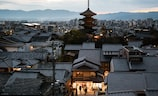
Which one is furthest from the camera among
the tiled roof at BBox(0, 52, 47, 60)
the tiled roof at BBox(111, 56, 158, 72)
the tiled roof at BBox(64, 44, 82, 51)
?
the tiled roof at BBox(64, 44, 82, 51)

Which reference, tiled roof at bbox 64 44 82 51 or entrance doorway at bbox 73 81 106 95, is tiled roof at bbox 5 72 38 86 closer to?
entrance doorway at bbox 73 81 106 95

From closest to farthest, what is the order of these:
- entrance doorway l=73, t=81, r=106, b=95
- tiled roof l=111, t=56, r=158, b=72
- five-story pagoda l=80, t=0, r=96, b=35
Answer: tiled roof l=111, t=56, r=158, b=72 < entrance doorway l=73, t=81, r=106, b=95 < five-story pagoda l=80, t=0, r=96, b=35

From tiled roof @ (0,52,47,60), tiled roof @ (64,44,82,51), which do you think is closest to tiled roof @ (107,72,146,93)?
tiled roof @ (0,52,47,60)

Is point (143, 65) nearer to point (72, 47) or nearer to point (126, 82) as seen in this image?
point (126, 82)

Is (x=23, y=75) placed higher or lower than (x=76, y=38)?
lower

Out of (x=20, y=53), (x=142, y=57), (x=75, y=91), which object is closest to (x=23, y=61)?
(x=20, y=53)

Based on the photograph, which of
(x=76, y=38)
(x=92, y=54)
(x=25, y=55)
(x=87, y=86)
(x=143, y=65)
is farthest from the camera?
(x=76, y=38)

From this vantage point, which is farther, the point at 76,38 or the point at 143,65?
the point at 76,38

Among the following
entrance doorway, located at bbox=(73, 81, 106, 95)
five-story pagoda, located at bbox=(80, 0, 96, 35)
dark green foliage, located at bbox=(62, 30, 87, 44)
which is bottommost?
entrance doorway, located at bbox=(73, 81, 106, 95)

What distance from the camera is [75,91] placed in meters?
24.3

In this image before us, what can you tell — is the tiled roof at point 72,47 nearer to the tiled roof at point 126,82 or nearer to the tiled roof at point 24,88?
the tiled roof at point 126,82

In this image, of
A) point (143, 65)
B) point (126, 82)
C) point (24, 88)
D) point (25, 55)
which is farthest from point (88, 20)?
point (24, 88)

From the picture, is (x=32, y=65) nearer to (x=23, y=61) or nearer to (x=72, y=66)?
(x=23, y=61)

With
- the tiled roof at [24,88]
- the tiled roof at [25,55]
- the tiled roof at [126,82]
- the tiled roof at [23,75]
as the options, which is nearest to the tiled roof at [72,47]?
the tiled roof at [25,55]
